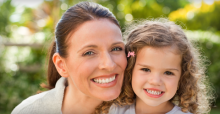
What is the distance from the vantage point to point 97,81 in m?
2.42

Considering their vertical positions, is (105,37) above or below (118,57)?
above

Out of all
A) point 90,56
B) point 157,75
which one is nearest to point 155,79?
point 157,75

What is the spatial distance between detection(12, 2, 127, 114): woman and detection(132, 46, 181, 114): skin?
22 cm

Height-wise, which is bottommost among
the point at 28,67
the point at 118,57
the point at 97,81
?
the point at 28,67

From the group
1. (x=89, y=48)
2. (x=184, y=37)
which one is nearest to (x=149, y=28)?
(x=184, y=37)

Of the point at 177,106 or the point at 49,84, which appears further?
the point at 49,84

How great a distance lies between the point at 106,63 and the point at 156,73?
0.60 metres

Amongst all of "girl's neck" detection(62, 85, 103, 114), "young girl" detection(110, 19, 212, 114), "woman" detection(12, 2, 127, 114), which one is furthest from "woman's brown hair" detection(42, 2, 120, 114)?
"young girl" detection(110, 19, 212, 114)

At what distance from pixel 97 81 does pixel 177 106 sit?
107 centimetres

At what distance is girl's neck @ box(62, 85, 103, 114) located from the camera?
2811 millimetres

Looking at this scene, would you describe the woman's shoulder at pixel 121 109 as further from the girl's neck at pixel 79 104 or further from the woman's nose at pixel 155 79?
the woman's nose at pixel 155 79

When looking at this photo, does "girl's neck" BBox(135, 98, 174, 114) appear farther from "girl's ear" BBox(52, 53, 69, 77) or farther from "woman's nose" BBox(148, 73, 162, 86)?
"girl's ear" BBox(52, 53, 69, 77)

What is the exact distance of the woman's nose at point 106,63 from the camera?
2.27m

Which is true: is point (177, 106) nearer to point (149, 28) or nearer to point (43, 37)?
point (149, 28)
